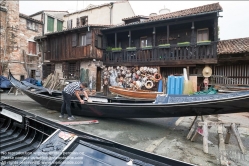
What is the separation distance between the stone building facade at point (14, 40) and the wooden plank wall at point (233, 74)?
17163 mm

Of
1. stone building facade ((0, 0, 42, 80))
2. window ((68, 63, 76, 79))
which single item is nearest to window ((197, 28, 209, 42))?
window ((68, 63, 76, 79))

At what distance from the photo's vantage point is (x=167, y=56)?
10391 millimetres

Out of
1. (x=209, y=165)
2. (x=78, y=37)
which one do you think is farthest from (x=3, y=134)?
(x=78, y=37)

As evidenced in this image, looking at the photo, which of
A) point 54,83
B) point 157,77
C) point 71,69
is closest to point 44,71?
point 71,69

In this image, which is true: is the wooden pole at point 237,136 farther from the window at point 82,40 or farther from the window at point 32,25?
the window at point 32,25

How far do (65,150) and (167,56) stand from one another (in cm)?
960

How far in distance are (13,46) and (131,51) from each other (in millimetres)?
11924

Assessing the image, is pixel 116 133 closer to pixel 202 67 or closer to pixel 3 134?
pixel 3 134

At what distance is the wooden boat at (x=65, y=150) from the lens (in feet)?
5.54

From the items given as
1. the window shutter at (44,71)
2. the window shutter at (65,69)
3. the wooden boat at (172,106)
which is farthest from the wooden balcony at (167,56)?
the window shutter at (44,71)

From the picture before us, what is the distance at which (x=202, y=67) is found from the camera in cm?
997

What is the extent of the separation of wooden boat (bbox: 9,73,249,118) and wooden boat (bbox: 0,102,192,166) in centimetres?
Result: 202

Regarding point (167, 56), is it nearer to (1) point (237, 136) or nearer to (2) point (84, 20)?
(1) point (237, 136)

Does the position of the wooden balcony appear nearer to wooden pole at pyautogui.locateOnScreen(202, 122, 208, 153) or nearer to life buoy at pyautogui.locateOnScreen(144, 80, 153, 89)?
life buoy at pyautogui.locateOnScreen(144, 80, 153, 89)
